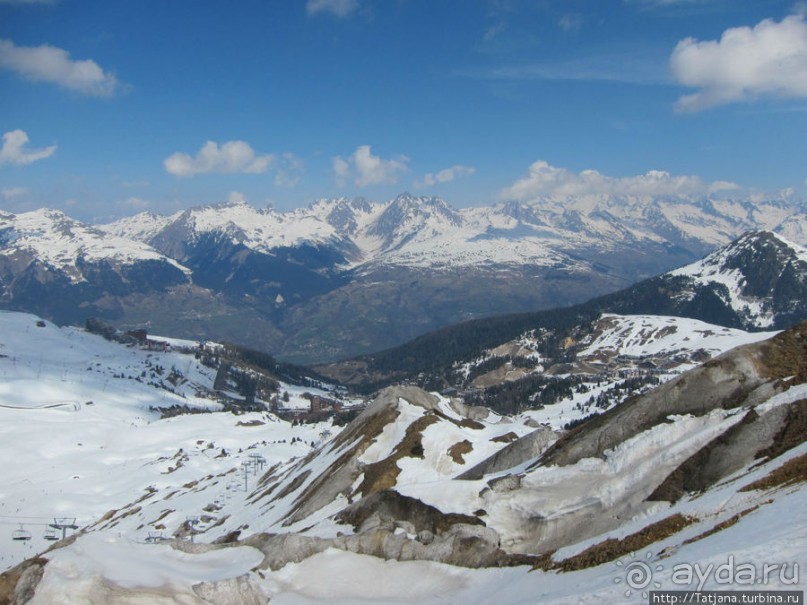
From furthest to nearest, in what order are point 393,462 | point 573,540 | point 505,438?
1. point 505,438
2. point 393,462
3. point 573,540

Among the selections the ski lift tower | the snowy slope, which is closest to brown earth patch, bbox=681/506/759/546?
the snowy slope

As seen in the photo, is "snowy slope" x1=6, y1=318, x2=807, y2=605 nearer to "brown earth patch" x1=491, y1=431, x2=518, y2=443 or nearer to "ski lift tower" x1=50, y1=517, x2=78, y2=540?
"brown earth patch" x1=491, y1=431, x2=518, y2=443

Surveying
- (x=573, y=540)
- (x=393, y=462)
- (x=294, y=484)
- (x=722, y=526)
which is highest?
(x=722, y=526)

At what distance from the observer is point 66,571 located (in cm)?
3048

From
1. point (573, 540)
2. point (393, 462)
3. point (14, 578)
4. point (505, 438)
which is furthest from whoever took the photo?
point (505, 438)

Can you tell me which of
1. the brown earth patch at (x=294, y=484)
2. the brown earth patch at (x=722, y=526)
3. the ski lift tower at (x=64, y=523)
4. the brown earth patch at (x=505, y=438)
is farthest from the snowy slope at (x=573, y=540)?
the ski lift tower at (x=64, y=523)

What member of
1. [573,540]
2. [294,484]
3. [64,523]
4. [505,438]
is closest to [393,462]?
[505,438]

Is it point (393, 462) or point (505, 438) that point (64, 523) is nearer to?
point (393, 462)

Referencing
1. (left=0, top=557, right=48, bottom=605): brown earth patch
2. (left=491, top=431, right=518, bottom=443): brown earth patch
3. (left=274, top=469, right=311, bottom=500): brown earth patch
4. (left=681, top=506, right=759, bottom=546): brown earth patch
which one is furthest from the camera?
(left=274, top=469, right=311, bottom=500): brown earth patch

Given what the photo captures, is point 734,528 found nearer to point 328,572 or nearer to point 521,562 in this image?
point 521,562

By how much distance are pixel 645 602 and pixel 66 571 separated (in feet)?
85.9

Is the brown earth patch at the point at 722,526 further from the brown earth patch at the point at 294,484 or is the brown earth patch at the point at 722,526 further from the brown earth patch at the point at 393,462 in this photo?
the brown earth patch at the point at 294,484

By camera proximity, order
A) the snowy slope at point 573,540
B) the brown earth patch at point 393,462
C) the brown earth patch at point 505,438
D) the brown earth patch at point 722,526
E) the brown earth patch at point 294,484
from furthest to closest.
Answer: the brown earth patch at point 294,484
the brown earth patch at point 505,438
the brown earth patch at point 393,462
the brown earth patch at point 722,526
the snowy slope at point 573,540

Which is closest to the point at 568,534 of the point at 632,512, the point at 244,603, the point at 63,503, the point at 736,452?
the point at 632,512
